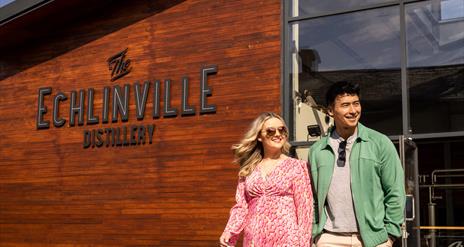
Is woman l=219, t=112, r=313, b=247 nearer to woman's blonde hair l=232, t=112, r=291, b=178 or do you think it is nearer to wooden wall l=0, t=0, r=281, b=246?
woman's blonde hair l=232, t=112, r=291, b=178

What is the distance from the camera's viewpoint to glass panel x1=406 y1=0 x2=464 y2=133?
7.11 meters

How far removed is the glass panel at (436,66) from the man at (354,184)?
4.01 m

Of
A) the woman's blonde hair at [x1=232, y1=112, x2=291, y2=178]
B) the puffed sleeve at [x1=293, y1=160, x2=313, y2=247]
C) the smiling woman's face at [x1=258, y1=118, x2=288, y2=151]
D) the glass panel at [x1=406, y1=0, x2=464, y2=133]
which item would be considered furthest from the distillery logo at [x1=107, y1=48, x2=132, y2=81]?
the puffed sleeve at [x1=293, y1=160, x2=313, y2=247]

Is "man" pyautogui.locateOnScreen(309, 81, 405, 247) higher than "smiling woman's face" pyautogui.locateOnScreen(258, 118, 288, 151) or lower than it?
lower

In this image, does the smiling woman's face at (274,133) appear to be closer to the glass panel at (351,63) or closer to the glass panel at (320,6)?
the glass panel at (351,63)

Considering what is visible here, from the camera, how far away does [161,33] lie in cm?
923

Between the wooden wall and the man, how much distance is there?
470 centimetres

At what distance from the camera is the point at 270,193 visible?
11.6 feet

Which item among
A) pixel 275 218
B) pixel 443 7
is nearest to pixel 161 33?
pixel 443 7

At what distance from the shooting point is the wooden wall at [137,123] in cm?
836

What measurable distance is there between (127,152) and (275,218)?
5991 mm

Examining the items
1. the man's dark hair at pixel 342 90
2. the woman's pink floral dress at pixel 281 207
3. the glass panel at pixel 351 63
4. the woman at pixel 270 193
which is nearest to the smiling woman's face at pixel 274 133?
the woman at pixel 270 193

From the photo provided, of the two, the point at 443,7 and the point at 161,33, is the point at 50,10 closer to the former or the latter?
the point at 161,33

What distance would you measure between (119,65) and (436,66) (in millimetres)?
4569
